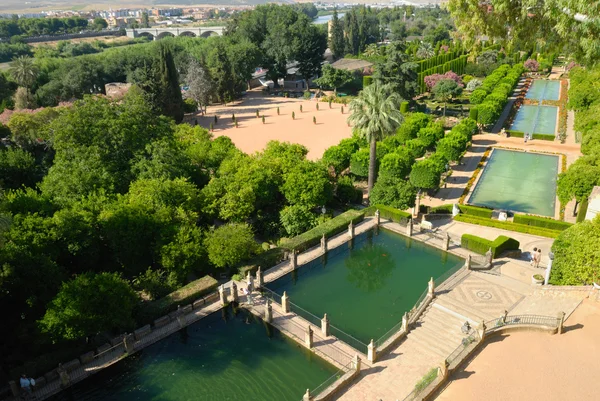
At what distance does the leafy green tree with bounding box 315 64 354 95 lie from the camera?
81.5 metres

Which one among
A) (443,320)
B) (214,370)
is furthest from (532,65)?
(214,370)

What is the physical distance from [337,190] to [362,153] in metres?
4.74

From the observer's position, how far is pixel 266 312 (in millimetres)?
26219

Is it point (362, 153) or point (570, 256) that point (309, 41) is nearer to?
point (362, 153)

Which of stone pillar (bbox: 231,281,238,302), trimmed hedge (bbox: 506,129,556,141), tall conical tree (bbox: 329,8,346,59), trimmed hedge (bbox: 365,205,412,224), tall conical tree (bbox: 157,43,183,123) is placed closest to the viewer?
stone pillar (bbox: 231,281,238,302)

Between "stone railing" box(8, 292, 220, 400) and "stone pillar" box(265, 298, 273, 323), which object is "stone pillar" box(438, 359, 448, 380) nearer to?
"stone pillar" box(265, 298, 273, 323)

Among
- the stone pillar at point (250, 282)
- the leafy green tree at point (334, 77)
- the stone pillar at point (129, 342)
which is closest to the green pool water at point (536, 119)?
the leafy green tree at point (334, 77)

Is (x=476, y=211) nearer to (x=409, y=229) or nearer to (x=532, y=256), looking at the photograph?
(x=409, y=229)

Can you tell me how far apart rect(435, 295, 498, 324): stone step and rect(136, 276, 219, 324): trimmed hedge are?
13.8 m

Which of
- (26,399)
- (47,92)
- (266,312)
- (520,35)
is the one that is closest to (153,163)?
(266,312)

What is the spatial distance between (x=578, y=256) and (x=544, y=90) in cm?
7379

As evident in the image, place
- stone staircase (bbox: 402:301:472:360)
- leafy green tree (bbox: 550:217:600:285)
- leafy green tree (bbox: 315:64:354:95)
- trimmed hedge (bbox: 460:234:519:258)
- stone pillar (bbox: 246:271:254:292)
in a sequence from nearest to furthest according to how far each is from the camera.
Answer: stone staircase (bbox: 402:301:472:360)
leafy green tree (bbox: 550:217:600:285)
stone pillar (bbox: 246:271:254:292)
trimmed hedge (bbox: 460:234:519:258)
leafy green tree (bbox: 315:64:354:95)

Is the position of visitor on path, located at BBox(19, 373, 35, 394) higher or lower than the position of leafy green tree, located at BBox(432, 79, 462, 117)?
lower

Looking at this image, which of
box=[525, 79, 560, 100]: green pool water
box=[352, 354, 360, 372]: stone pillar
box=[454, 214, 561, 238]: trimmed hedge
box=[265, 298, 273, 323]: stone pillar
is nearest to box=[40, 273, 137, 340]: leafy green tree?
box=[265, 298, 273, 323]: stone pillar
